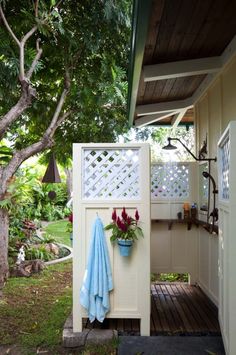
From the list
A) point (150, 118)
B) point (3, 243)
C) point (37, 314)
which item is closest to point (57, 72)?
point (150, 118)

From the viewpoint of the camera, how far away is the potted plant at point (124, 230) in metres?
2.92

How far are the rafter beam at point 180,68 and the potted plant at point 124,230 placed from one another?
1493mm

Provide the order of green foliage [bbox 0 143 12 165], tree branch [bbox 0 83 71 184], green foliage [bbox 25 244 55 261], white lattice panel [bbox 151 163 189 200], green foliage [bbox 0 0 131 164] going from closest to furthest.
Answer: green foliage [bbox 0 0 131 164] → tree branch [bbox 0 83 71 184] → white lattice panel [bbox 151 163 189 200] → green foliage [bbox 0 143 12 165] → green foliage [bbox 25 244 55 261]

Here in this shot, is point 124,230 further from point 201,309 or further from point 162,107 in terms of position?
point 162,107

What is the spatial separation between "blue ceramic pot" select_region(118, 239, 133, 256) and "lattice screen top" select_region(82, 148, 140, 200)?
41 cm

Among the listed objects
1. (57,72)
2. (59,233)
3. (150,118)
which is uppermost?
(57,72)

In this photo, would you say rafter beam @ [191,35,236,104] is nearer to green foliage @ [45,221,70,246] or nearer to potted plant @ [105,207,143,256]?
potted plant @ [105,207,143,256]

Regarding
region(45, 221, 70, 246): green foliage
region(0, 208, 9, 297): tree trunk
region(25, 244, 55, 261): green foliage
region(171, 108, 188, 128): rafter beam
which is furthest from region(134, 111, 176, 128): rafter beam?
region(45, 221, 70, 246): green foliage

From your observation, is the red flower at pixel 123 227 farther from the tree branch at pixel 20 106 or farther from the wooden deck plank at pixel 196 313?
the tree branch at pixel 20 106

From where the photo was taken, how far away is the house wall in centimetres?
338

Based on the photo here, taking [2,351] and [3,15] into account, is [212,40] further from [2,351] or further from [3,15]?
[2,351]

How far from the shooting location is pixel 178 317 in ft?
11.5

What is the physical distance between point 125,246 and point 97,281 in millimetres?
410

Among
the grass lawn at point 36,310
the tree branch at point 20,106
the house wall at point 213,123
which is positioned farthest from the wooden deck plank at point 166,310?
the tree branch at point 20,106
